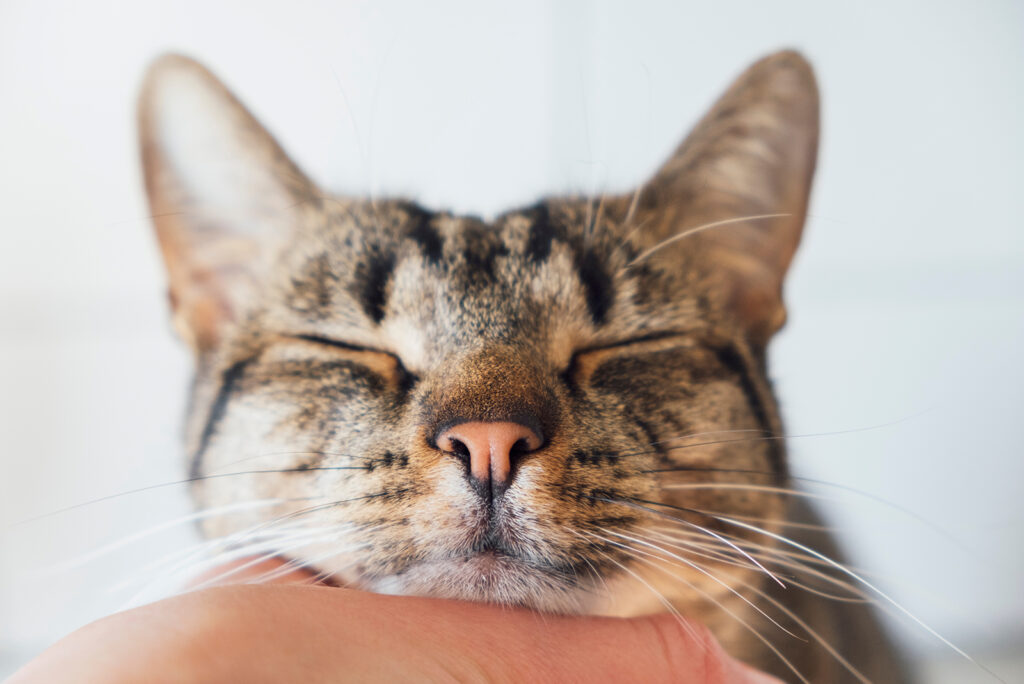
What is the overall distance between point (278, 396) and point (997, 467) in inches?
26.4

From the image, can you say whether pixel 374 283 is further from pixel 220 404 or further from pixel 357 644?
pixel 357 644

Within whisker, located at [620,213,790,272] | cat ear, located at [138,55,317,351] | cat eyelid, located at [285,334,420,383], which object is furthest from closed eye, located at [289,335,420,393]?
whisker, located at [620,213,790,272]

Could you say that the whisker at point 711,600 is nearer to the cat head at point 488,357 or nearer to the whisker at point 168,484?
the cat head at point 488,357

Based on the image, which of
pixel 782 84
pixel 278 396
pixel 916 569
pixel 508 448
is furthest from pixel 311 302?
pixel 916 569

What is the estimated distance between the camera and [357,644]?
1.15 ft

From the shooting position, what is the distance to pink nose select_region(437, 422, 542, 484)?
40 centimetres

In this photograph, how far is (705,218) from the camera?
0.63 metres

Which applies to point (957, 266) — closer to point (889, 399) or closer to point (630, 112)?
point (889, 399)

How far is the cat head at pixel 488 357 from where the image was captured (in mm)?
415

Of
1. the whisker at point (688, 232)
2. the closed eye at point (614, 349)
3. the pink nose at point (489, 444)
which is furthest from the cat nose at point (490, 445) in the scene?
the whisker at point (688, 232)

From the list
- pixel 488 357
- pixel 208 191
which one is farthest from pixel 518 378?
pixel 208 191

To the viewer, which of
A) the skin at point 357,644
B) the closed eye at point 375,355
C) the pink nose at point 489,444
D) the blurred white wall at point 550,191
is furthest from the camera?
the blurred white wall at point 550,191

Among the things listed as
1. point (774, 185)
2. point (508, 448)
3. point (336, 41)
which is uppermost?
point (336, 41)

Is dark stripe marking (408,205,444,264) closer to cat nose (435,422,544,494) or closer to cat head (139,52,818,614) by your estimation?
cat head (139,52,818,614)
